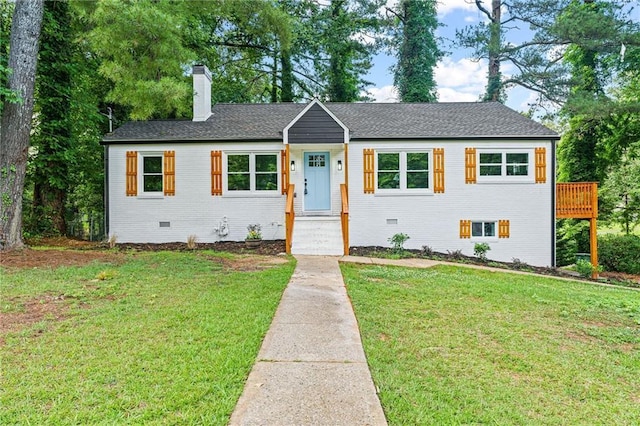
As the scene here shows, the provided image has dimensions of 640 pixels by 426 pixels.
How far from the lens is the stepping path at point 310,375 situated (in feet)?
8.14

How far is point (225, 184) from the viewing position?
12133mm

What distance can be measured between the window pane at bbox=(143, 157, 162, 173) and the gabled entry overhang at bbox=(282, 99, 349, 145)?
451 centimetres

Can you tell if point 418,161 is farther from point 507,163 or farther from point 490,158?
point 507,163

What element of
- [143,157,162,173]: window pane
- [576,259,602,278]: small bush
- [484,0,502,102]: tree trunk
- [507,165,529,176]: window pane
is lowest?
[576,259,602,278]: small bush

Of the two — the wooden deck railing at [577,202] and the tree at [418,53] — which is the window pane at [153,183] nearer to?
the wooden deck railing at [577,202]

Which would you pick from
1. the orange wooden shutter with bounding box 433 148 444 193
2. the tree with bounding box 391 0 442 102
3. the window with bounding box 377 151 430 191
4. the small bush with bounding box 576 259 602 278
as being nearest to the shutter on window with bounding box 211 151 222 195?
the window with bounding box 377 151 430 191

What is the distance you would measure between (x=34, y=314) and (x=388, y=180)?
996 centimetres

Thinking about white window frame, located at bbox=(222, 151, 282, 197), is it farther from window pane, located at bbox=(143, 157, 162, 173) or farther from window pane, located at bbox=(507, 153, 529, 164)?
window pane, located at bbox=(507, 153, 529, 164)

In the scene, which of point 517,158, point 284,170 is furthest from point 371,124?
point 517,158

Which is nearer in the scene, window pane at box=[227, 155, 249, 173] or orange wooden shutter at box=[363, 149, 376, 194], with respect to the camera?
orange wooden shutter at box=[363, 149, 376, 194]

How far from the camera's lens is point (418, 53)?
821 inches

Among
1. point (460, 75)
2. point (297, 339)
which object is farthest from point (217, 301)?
point (460, 75)

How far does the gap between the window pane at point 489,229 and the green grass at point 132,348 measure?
8.39 m

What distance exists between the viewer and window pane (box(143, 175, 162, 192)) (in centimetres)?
1230
